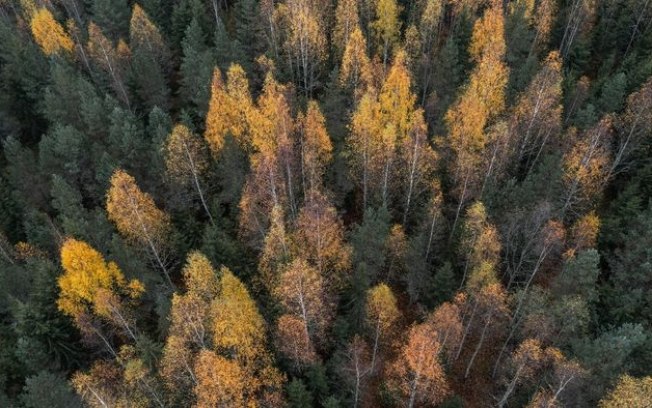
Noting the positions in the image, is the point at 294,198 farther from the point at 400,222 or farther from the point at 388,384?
the point at 388,384

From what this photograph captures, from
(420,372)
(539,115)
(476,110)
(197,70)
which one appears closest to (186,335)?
(420,372)

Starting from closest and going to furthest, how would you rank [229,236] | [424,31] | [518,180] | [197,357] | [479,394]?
[197,357] < [479,394] < [229,236] < [518,180] < [424,31]

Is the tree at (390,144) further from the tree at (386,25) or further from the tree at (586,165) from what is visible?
the tree at (586,165)

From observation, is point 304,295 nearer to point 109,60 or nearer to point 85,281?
point 85,281

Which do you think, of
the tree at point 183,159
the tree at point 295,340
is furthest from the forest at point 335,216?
the tree at point 183,159

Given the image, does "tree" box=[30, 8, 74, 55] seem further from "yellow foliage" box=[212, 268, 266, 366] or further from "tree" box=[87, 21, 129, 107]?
"yellow foliage" box=[212, 268, 266, 366]

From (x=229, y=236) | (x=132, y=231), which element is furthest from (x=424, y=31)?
(x=132, y=231)
